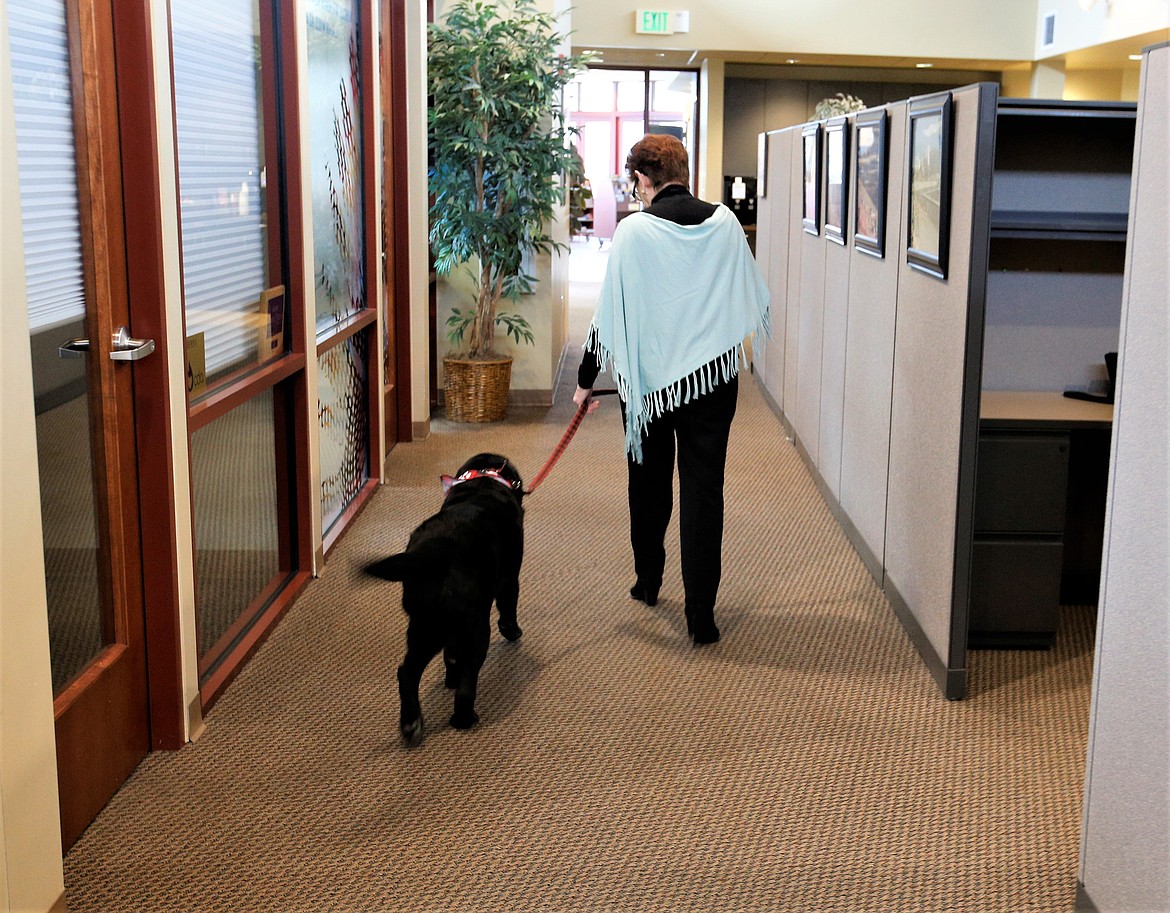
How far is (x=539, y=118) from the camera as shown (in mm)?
6633

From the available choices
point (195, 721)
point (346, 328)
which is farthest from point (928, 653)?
point (346, 328)

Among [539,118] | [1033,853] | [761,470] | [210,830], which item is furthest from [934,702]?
[539,118]

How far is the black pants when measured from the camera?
3590mm

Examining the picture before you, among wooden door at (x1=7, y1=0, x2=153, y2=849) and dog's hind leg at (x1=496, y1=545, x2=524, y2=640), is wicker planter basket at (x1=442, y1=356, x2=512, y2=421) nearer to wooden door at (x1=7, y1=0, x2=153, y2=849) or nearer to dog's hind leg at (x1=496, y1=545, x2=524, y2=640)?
dog's hind leg at (x1=496, y1=545, x2=524, y2=640)

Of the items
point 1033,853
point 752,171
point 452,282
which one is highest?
point 752,171

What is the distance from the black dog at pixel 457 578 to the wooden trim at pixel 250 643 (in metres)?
0.54

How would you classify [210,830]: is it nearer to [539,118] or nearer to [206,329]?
[206,329]

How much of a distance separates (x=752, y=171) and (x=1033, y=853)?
1215cm

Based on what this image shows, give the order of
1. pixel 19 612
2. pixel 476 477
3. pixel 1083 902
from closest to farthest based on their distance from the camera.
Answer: pixel 19 612
pixel 1083 902
pixel 476 477

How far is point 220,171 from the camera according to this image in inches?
131

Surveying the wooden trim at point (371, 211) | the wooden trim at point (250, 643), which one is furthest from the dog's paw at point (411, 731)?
the wooden trim at point (371, 211)

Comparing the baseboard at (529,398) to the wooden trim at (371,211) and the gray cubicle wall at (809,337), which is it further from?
the wooden trim at (371,211)

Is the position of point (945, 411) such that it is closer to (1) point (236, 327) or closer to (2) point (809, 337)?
(1) point (236, 327)

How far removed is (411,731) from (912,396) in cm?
178
